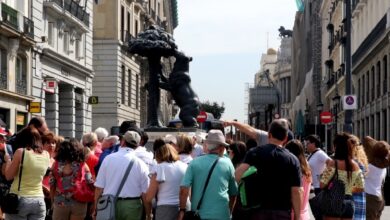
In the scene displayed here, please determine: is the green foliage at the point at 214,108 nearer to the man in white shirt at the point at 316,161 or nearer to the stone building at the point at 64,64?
the stone building at the point at 64,64

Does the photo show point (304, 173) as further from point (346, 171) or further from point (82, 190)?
point (82, 190)

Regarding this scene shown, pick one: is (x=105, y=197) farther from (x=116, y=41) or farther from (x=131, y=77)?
(x=131, y=77)

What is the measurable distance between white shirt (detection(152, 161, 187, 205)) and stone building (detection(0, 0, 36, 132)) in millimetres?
21403

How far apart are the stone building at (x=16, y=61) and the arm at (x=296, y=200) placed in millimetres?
23400

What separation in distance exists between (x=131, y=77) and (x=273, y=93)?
2928cm

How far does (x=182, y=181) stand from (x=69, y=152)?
1725mm

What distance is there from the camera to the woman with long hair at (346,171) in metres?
9.41

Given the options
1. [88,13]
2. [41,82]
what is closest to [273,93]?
[88,13]

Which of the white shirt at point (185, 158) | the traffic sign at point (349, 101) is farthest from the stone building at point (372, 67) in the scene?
the white shirt at point (185, 158)

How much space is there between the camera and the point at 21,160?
9.17m

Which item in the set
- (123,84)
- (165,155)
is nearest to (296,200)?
(165,155)

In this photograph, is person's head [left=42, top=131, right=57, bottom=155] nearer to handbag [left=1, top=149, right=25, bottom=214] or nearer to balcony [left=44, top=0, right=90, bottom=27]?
handbag [left=1, top=149, right=25, bottom=214]

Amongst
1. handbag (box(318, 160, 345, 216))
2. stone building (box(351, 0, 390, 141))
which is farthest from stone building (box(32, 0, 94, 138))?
handbag (box(318, 160, 345, 216))

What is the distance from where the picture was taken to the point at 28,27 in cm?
3319
